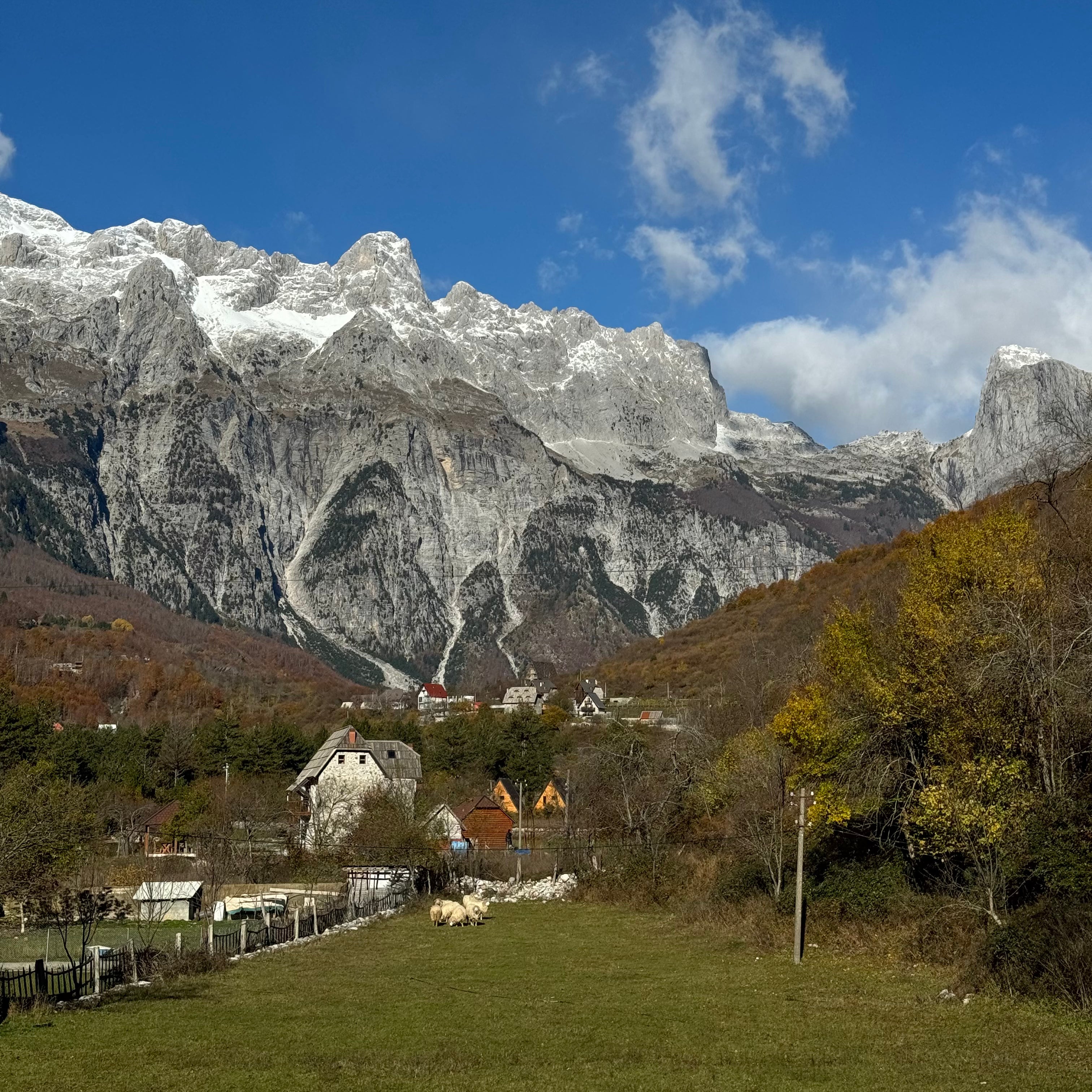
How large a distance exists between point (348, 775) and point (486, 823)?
1073cm

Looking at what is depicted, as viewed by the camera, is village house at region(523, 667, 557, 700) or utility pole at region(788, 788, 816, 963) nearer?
utility pole at region(788, 788, 816, 963)

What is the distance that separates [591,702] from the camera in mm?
129000

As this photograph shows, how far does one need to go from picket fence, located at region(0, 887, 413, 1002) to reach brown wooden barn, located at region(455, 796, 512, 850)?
87.3ft

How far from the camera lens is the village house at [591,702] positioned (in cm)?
12494

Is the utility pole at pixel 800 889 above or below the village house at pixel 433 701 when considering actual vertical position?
below

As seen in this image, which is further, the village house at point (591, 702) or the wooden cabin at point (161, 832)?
the village house at point (591, 702)

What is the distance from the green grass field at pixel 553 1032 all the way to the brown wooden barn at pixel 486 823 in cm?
4496

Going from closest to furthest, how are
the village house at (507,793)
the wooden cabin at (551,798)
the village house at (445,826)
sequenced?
the village house at (445,826), the wooden cabin at (551,798), the village house at (507,793)

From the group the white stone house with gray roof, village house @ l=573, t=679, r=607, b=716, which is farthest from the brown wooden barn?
village house @ l=573, t=679, r=607, b=716

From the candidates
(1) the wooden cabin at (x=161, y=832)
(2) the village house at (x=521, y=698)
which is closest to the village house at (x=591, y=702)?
(2) the village house at (x=521, y=698)

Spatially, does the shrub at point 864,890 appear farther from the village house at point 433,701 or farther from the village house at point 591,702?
the village house at point 433,701

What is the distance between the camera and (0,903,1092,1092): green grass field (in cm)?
1662

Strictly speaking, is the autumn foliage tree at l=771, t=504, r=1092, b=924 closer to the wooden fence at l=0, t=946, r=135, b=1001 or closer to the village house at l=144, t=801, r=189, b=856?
the wooden fence at l=0, t=946, r=135, b=1001

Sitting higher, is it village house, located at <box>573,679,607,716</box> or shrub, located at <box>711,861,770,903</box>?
village house, located at <box>573,679,607,716</box>
